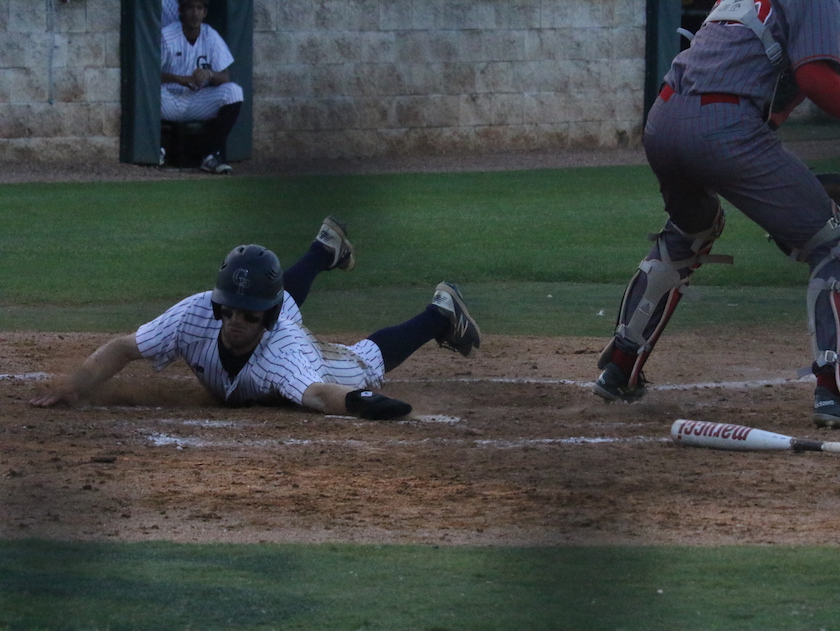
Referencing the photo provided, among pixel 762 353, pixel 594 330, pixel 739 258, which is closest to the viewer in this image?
pixel 762 353

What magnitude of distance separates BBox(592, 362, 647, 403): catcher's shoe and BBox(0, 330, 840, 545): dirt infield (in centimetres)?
5

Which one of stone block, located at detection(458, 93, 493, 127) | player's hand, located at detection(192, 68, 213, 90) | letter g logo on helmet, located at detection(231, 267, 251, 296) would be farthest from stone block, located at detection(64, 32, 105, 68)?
letter g logo on helmet, located at detection(231, 267, 251, 296)

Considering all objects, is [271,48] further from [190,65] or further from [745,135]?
[745,135]

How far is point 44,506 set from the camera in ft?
10.5

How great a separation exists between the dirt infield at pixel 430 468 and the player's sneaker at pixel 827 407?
0.16 ft

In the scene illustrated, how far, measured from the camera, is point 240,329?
414 centimetres

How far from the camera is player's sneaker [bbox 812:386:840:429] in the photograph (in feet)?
13.0

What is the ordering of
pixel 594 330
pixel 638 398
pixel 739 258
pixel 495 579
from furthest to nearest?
pixel 739 258
pixel 594 330
pixel 638 398
pixel 495 579

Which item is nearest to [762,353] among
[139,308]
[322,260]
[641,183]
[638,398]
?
[638,398]

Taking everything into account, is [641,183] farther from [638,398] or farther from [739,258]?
[638,398]

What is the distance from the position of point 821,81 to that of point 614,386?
3.80ft

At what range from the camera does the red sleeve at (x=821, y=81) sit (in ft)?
12.3

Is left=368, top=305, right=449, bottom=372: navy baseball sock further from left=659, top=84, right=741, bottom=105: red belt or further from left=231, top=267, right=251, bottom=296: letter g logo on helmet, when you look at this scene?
left=659, top=84, right=741, bottom=105: red belt

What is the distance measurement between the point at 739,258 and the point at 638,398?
4.05m
